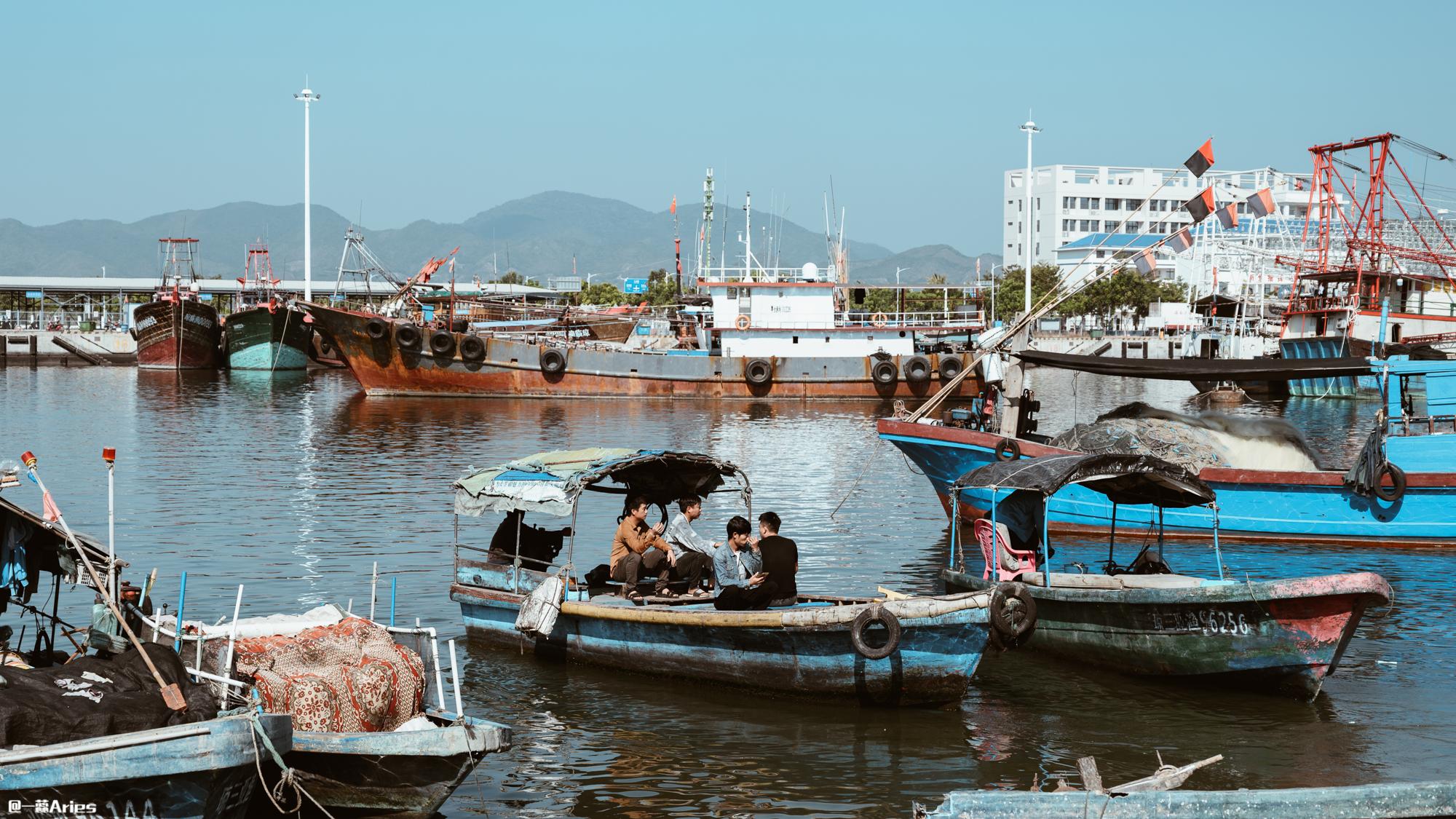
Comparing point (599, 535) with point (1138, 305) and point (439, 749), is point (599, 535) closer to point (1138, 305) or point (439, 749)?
point (439, 749)

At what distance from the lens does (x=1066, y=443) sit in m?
18.6

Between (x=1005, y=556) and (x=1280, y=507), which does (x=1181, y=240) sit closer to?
(x=1280, y=507)

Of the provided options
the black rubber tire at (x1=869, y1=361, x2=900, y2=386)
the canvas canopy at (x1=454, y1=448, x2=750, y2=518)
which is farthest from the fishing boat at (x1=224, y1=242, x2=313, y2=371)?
the canvas canopy at (x1=454, y1=448, x2=750, y2=518)

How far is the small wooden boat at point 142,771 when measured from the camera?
6.67 metres

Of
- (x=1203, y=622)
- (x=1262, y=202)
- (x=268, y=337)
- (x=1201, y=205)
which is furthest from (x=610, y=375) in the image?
(x=1203, y=622)

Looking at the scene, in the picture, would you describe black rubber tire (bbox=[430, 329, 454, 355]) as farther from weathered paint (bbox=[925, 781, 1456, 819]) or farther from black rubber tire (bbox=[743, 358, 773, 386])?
weathered paint (bbox=[925, 781, 1456, 819])

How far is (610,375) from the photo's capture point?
4581 cm

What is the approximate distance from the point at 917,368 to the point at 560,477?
34.2 meters

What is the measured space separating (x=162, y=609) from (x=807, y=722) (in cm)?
496

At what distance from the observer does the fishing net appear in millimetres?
8180

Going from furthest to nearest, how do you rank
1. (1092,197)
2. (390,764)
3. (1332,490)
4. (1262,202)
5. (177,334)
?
1. (1092,197)
2. (177,334)
3. (1262,202)
4. (1332,490)
5. (390,764)

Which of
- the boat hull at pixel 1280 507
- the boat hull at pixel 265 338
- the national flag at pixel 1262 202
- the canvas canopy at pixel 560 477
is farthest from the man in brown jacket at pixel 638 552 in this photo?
the boat hull at pixel 265 338

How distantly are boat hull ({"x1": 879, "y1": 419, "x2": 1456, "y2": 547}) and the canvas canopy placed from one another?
17.2 feet

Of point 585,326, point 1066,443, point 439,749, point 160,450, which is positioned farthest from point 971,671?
point 585,326
